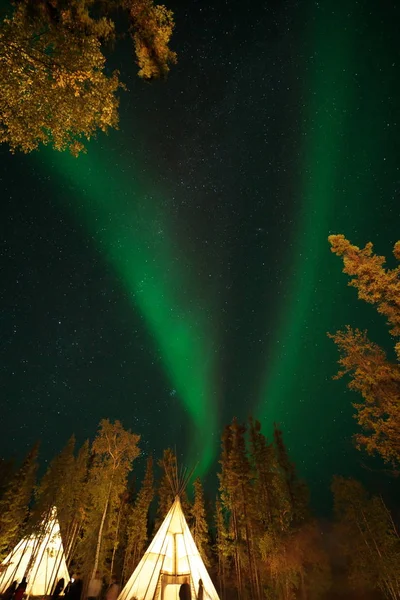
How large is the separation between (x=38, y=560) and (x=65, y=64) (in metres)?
22.3

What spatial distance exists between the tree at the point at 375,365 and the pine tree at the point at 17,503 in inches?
943

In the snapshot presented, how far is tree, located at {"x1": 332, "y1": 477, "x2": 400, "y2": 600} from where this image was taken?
18.4m

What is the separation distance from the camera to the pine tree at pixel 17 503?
22.6 metres

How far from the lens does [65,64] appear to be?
637cm

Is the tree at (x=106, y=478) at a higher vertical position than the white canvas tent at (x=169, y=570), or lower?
higher

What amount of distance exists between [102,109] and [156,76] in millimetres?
1952

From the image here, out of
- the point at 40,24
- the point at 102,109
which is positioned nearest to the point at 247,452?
the point at 102,109

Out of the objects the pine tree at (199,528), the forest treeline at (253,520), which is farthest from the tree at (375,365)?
the pine tree at (199,528)

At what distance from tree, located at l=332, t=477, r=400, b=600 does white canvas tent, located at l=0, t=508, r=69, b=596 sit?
1958cm

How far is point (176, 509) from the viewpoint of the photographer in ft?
44.1

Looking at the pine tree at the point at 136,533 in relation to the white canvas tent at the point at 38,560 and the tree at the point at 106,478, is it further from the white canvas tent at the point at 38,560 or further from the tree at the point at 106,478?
the white canvas tent at the point at 38,560

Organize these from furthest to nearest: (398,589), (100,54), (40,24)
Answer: (398,589) < (100,54) < (40,24)

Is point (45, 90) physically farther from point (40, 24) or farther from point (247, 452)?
point (247, 452)

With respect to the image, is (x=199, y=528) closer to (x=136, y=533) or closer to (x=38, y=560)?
(x=136, y=533)
